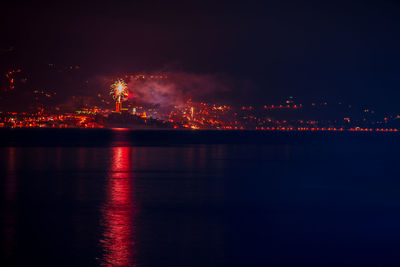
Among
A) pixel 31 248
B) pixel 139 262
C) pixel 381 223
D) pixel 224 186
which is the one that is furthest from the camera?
pixel 224 186

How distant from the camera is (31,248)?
15562 millimetres

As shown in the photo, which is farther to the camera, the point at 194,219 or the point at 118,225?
the point at 194,219

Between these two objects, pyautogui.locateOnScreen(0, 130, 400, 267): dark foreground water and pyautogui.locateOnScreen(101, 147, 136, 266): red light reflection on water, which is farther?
pyautogui.locateOnScreen(0, 130, 400, 267): dark foreground water

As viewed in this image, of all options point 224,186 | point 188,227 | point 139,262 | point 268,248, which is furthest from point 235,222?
point 224,186

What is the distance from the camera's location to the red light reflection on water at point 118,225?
48.6 ft

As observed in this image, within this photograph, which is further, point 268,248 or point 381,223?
point 381,223

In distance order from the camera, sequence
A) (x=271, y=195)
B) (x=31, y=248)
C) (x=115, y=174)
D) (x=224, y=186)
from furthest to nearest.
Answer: (x=115, y=174)
(x=224, y=186)
(x=271, y=195)
(x=31, y=248)

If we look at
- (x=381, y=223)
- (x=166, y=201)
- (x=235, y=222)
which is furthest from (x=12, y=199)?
(x=381, y=223)

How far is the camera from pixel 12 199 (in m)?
24.7

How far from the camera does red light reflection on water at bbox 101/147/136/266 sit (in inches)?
583

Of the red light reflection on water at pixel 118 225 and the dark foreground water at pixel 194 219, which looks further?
the dark foreground water at pixel 194 219

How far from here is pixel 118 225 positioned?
62.4 ft

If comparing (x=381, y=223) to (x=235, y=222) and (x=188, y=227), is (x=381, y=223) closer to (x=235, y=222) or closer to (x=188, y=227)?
(x=235, y=222)

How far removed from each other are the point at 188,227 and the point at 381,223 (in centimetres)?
751
